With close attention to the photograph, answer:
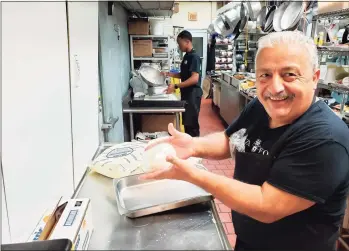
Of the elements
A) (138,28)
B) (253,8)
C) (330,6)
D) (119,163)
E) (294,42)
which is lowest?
(119,163)

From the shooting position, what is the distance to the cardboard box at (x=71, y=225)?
0.83 m

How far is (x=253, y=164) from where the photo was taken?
1.19 m

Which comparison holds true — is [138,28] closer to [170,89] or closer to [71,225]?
[170,89]

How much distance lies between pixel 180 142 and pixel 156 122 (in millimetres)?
2485

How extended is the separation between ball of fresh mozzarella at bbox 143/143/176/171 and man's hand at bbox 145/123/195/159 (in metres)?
0.03

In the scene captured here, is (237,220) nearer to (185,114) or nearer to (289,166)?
(289,166)

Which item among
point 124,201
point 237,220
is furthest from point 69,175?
point 237,220

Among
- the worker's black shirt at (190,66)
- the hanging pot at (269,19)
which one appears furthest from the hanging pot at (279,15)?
the worker's black shirt at (190,66)

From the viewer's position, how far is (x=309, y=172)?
0.93 meters

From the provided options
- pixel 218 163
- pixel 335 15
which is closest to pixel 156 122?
pixel 218 163

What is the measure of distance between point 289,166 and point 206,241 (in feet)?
1.19

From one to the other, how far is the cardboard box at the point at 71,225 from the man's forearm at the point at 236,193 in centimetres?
36

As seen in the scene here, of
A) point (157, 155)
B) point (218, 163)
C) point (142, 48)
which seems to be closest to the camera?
point (157, 155)

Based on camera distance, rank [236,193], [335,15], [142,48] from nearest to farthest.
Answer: [236,193]
[335,15]
[142,48]
